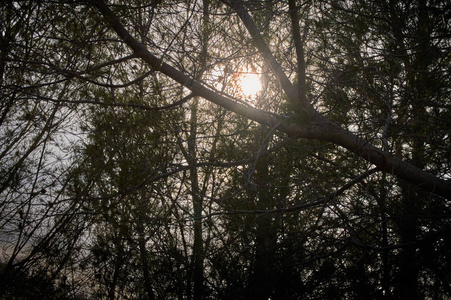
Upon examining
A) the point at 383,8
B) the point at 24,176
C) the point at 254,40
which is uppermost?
the point at 383,8

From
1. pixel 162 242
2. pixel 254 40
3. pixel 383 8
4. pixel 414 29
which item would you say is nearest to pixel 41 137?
pixel 162 242

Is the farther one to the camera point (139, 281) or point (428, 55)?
point (139, 281)

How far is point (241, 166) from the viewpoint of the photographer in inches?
163

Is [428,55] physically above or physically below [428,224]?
above

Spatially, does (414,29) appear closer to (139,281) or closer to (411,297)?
(411,297)

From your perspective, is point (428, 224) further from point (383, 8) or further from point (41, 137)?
point (41, 137)

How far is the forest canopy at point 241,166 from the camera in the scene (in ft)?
10.6

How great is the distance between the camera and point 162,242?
428 cm

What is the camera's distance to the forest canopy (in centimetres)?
323

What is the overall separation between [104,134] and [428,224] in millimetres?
4176

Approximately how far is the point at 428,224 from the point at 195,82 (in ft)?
10.8

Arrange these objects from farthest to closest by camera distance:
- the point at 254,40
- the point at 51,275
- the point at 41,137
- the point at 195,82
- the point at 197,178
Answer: the point at 197,178
the point at 41,137
the point at 51,275
the point at 254,40
the point at 195,82

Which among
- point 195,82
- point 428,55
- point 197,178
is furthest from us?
point 197,178

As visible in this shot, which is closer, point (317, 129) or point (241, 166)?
point (317, 129)
